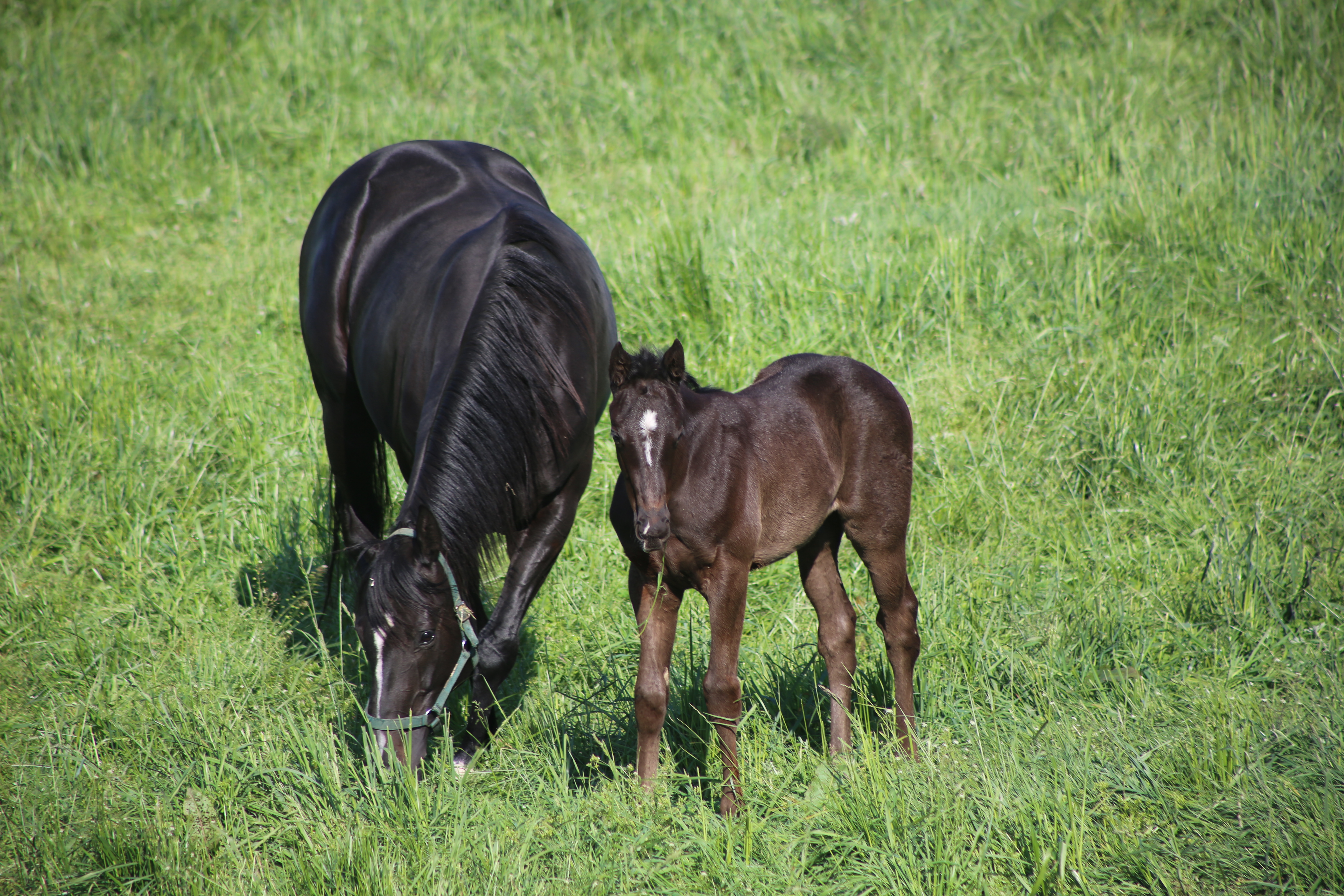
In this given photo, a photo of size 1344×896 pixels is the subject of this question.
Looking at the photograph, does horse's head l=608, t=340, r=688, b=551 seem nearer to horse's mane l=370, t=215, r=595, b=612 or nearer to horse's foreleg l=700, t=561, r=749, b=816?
horse's foreleg l=700, t=561, r=749, b=816

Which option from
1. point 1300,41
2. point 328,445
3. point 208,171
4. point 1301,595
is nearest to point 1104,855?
point 1301,595

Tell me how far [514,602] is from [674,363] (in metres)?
1.37

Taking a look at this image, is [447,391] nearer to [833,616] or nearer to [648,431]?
[648,431]

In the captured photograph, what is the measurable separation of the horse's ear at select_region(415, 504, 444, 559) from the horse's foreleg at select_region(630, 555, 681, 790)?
2.01ft

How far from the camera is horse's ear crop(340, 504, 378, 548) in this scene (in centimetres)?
464

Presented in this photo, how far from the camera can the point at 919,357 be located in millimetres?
5621

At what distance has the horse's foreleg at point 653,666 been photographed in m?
2.97

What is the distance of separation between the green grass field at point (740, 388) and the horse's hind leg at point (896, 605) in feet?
0.60

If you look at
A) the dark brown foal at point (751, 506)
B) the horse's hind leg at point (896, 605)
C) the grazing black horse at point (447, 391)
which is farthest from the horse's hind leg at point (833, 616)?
the grazing black horse at point (447, 391)

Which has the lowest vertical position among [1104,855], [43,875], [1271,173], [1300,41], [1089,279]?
[43,875]

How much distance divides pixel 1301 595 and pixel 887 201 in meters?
4.35

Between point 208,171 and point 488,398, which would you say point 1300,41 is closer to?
point 488,398

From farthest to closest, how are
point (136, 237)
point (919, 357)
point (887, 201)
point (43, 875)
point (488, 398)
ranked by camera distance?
1. point (136, 237)
2. point (887, 201)
3. point (919, 357)
4. point (488, 398)
5. point (43, 875)

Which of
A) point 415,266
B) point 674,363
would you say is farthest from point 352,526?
point 674,363
